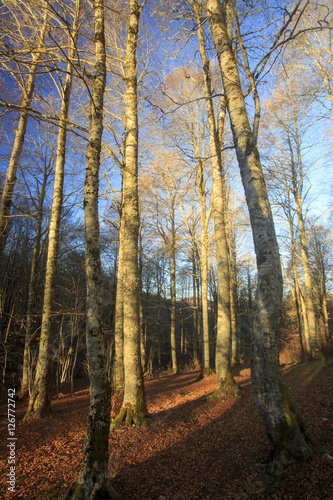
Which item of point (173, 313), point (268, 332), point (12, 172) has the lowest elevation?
point (268, 332)

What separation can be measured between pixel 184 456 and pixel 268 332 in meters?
2.31

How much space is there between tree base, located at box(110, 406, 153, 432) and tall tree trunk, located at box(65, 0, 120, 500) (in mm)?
2208

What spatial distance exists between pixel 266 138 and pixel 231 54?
1046 centimetres

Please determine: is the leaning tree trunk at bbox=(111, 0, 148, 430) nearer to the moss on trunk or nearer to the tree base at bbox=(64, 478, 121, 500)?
the tree base at bbox=(64, 478, 121, 500)

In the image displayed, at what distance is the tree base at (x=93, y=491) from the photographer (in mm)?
2453

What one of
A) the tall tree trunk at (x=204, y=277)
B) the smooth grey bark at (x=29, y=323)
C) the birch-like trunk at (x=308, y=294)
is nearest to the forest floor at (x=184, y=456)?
the smooth grey bark at (x=29, y=323)

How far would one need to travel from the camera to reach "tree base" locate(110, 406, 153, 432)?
4648mm

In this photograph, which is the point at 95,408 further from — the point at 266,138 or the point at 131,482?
the point at 266,138

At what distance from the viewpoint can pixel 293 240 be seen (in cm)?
1341

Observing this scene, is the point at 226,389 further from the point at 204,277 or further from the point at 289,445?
the point at 204,277

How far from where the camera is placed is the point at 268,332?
286 cm

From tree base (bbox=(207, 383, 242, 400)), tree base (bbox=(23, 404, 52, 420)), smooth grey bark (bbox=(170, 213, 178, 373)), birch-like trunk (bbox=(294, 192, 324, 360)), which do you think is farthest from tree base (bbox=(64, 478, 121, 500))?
smooth grey bark (bbox=(170, 213, 178, 373))

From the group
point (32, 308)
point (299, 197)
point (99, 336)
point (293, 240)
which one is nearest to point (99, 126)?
point (99, 336)

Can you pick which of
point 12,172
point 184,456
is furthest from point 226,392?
point 12,172
